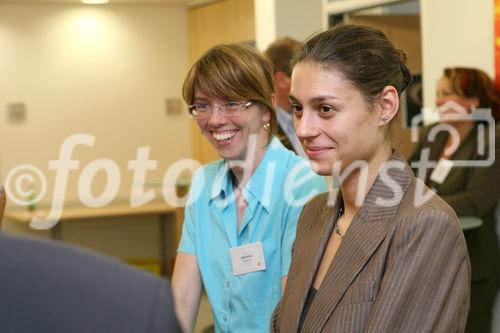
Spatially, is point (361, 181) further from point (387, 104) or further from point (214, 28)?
point (214, 28)

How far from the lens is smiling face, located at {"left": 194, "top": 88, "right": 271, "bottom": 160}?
1991 millimetres

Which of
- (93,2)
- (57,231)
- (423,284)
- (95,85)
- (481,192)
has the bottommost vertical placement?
(57,231)

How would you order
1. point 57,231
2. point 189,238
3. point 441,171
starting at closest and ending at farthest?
point 189,238 < point 441,171 < point 57,231

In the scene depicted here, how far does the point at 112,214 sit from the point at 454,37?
4063 millimetres

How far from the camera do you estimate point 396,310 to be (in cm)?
130

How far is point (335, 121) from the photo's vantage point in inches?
57.6

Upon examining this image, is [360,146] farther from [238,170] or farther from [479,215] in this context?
[479,215]

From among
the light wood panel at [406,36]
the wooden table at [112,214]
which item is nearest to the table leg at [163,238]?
the wooden table at [112,214]

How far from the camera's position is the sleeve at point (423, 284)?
1.30 m

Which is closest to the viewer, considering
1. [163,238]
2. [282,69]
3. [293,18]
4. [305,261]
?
[305,261]

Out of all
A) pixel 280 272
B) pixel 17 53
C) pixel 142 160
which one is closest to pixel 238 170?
pixel 280 272

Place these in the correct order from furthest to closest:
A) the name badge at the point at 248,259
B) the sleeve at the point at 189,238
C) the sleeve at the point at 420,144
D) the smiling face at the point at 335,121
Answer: the sleeve at the point at 420,144 → the sleeve at the point at 189,238 → the name badge at the point at 248,259 → the smiling face at the point at 335,121

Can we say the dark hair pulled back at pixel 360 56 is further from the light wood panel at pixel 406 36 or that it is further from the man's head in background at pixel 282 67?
the light wood panel at pixel 406 36

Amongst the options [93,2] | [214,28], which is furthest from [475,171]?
[93,2]
